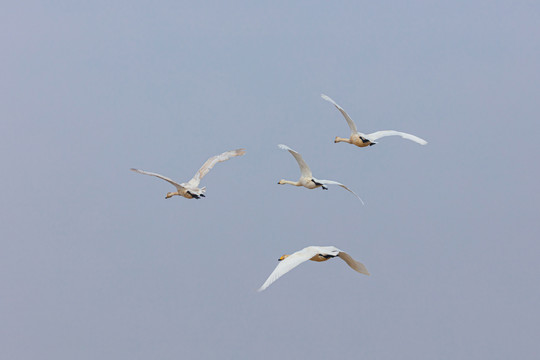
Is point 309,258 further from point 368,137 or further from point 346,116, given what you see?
point 368,137

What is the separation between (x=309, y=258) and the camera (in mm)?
15289

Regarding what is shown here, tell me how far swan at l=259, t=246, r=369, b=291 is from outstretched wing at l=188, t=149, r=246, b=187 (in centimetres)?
363

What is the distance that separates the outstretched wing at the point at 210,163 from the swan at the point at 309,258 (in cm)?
363

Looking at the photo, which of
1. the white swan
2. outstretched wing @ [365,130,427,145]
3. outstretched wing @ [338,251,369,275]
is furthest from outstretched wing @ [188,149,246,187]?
outstretched wing @ [338,251,369,275]

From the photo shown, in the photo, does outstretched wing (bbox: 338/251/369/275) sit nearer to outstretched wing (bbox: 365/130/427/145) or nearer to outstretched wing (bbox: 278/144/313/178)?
outstretched wing (bbox: 278/144/313/178)

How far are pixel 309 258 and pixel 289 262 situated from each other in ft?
2.08

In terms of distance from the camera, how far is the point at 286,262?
48.2 ft

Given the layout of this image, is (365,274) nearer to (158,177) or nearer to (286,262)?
(286,262)

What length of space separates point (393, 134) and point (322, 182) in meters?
2.14

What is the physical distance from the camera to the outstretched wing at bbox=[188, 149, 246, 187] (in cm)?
1943

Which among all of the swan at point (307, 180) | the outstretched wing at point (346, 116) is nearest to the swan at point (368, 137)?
the outstretched wing at point (346, 116)

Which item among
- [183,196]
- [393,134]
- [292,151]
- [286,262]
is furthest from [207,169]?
[286,262]

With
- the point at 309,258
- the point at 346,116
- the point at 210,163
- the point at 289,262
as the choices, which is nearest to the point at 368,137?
the point at 346,116

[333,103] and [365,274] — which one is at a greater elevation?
[333,103]
